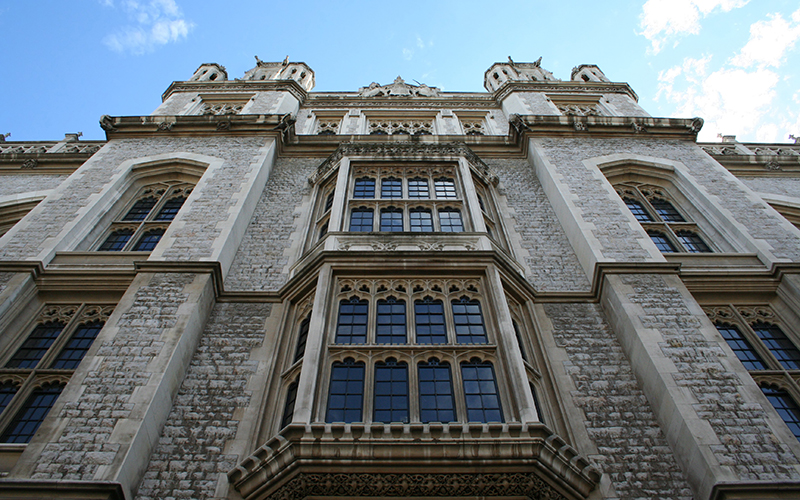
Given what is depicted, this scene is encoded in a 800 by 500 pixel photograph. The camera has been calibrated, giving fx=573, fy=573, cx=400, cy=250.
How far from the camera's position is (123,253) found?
40.5 ft

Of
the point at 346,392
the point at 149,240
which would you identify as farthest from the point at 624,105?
the point at 346,392

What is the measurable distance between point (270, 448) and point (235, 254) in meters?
6.08

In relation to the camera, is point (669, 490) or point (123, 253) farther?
point (123, 253)

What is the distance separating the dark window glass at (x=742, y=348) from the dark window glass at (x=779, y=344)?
33 centimetres

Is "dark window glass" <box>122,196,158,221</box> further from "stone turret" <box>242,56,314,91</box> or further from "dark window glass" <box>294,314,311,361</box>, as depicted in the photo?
"stone turret" <box>242,56,314,91</box>

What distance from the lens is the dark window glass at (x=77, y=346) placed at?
1000cm

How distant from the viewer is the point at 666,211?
15.3 meters

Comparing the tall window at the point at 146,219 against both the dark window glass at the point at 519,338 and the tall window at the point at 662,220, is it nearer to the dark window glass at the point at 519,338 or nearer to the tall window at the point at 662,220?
the dark window glass at the point at 519,338

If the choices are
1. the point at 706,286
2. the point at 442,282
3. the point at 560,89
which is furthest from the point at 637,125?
the point at 442,282

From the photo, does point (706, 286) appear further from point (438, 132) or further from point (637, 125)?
point (438, 132)

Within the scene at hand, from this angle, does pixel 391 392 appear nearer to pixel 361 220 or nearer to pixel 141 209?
pixel 361 220

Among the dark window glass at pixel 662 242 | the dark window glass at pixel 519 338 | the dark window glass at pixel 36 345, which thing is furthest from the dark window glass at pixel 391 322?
the dark window glass at pixel 662 242

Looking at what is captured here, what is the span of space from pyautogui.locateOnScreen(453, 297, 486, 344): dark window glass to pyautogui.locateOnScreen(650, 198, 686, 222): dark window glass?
7.60m

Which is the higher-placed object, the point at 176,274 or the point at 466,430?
the point at 176,274
